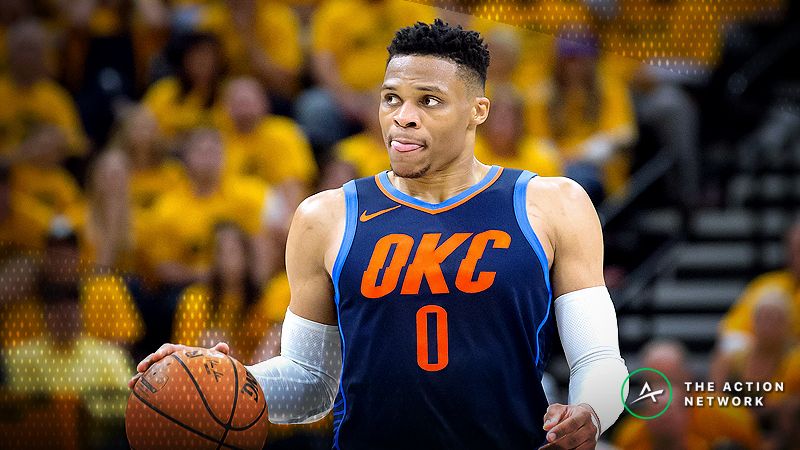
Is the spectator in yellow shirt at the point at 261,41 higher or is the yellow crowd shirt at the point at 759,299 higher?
the spectator in yellow shirt at the point at 261,41

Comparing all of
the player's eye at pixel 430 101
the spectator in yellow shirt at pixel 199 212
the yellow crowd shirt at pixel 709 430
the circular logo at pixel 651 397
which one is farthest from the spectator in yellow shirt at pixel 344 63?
the player's eye at pixel 430 101

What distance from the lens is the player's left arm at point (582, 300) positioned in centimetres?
228

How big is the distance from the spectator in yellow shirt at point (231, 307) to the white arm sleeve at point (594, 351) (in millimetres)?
1753

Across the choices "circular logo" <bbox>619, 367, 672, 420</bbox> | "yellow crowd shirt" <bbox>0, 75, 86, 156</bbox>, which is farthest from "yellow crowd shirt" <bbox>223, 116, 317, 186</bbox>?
"circular logo" <bbox>619, 367, 672, 420</bbox>

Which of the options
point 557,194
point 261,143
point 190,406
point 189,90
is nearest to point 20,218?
point 189,90

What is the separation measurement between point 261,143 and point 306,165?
248 mm

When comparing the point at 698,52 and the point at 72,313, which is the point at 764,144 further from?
the point at 72,313

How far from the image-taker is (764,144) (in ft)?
16.5

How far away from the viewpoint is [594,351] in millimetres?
2303

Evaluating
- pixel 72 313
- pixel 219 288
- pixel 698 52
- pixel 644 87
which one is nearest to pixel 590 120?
pixel 644 87

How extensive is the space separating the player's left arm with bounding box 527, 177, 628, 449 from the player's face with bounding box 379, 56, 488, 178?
0.72 ft

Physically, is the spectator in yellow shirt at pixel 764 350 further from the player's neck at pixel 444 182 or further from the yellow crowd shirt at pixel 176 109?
the yellow crowd shirt at pixel 176 109

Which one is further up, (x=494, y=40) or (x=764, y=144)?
(x=494, y=40)

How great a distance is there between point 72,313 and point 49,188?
2.45 ft
